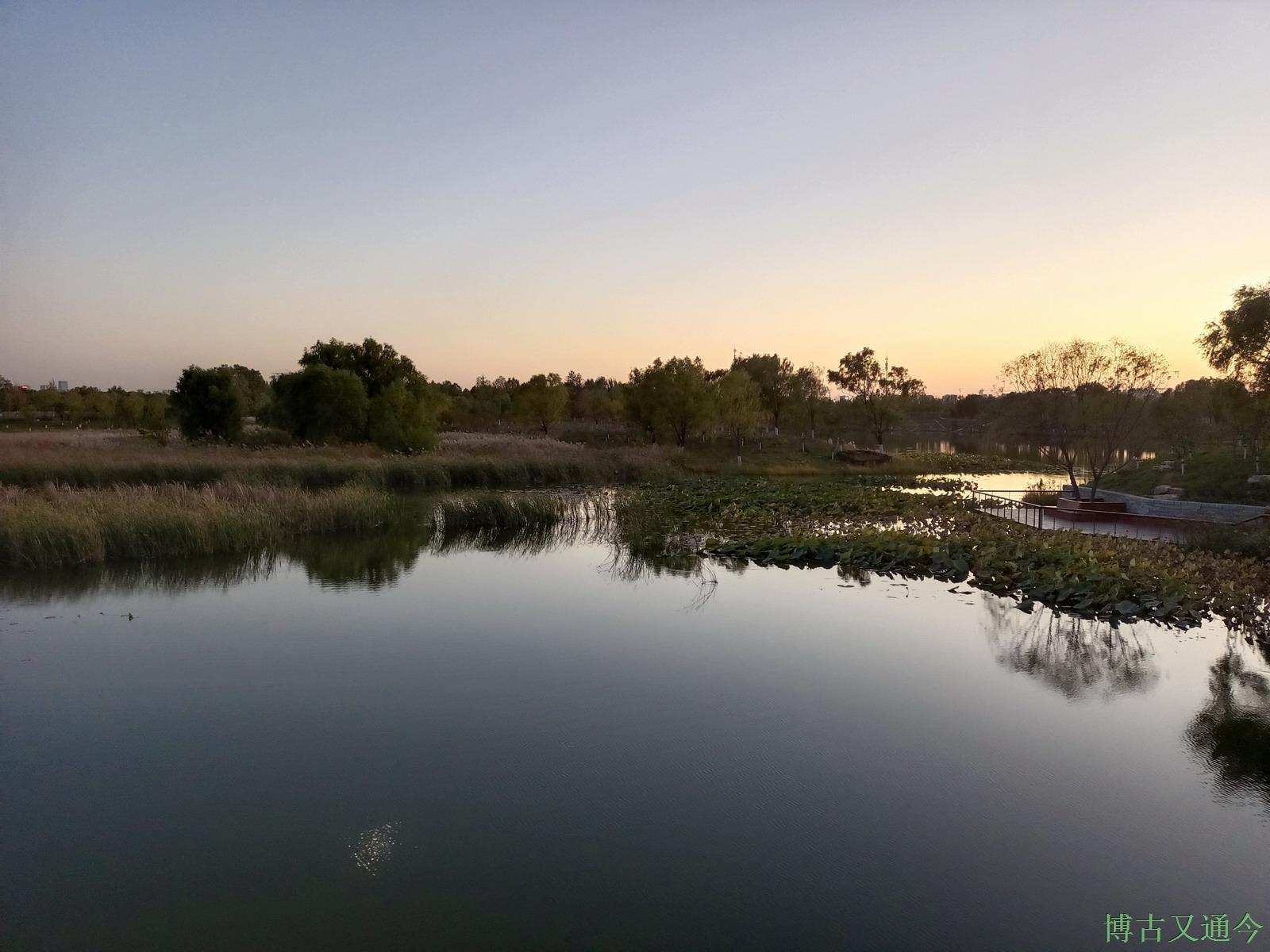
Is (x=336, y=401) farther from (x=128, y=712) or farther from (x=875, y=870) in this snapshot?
(x=875, y=870)

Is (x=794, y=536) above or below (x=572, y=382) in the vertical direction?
below

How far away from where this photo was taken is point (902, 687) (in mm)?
10672

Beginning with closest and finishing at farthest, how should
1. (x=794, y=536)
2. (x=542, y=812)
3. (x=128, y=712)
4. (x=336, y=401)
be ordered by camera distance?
1. (x=542, y=812)
2. (x=128, y=712)
3. (x=794, y=536)
4. (x=336, y=401)

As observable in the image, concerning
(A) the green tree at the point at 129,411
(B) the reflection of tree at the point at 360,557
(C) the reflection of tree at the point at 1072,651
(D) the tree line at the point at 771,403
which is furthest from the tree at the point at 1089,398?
(A) the green tree at the point at 129,411

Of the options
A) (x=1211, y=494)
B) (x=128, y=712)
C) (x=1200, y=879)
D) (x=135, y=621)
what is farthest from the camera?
(x=1211, y=494)

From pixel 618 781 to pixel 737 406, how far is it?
158ft

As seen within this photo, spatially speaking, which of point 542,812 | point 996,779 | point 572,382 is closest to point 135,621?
point 542,812

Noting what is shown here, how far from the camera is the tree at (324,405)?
4222cm

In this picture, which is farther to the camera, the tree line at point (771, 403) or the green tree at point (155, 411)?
the green tree at point (155, 411)

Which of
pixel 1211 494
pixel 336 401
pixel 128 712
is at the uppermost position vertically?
pixel 336 401

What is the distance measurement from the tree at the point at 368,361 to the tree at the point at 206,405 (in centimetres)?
743

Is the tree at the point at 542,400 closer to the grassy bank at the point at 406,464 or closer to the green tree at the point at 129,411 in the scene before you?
the grassy bank at the point at 406,464

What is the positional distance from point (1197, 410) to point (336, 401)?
1910 inches

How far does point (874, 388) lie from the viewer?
2657 inches
